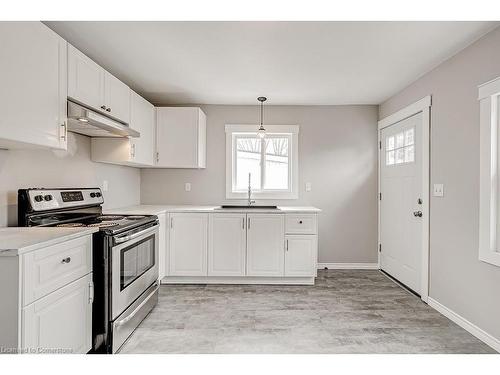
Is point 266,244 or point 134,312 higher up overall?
point 266,244

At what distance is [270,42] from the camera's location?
2395mm

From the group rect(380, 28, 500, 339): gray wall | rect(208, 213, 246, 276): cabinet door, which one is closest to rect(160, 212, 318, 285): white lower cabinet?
rect(208, 213, 246, 276): cabinet door

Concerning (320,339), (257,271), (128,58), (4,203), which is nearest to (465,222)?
(320,339)

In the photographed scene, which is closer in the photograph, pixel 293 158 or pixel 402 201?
pixel 402 201

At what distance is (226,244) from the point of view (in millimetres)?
3582

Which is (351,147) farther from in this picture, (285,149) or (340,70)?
(340,70)

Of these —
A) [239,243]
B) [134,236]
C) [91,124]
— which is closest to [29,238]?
[134,236]

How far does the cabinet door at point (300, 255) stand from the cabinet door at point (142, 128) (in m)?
1.90

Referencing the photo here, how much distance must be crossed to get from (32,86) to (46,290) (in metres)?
1.13

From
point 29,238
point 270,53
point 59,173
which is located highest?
point 270,53

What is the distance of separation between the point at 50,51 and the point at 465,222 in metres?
3.25

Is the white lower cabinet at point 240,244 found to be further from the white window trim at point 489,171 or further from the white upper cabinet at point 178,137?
the white window trim at point 489,171

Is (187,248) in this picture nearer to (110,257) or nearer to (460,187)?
(110,257)

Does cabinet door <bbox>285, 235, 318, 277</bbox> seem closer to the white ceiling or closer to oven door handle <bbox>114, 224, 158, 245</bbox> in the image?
oven door handle <bbox>114, 224, 158, 245</bbox>
